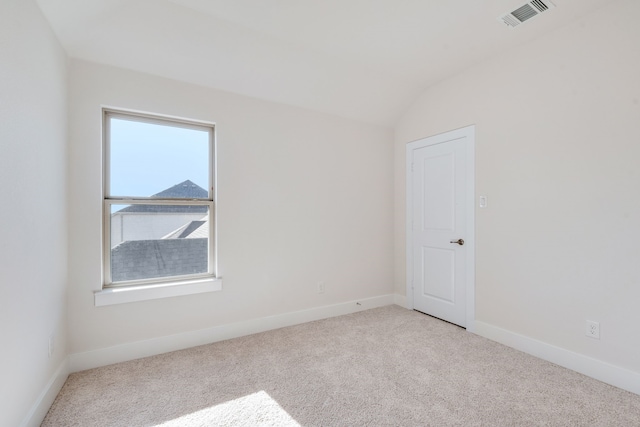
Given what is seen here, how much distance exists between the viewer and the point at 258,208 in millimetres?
3076

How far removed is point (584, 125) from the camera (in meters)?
2.32

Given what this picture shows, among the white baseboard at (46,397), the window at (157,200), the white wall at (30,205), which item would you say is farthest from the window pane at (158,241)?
the white baseboard at (46,397)

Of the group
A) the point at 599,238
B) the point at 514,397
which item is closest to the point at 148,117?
the point at 514,397

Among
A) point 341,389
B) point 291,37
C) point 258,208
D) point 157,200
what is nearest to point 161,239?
point 157,200

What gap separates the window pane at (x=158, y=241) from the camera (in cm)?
253

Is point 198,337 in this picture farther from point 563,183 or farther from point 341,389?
point 563,183

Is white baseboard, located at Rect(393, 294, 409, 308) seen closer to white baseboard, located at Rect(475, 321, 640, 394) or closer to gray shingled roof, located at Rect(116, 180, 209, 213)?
white baseboard, located at Rect(475, 321, 640, 394)

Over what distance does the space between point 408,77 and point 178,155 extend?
2587mm

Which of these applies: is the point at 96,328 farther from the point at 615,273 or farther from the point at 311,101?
the point at 615,273

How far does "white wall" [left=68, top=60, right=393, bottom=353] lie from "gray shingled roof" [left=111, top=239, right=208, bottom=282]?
0.18m

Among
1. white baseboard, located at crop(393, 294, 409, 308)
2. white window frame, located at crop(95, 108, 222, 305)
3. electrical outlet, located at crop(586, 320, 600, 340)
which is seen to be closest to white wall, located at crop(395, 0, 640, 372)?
electrical outlet, located at crop(586, 320, 600, 340)

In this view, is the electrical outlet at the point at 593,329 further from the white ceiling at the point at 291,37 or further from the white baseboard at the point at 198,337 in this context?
the white ceiling at the point at 291,37

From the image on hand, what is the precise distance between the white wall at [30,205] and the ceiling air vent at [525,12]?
10.3ft

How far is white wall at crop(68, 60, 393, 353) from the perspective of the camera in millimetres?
2334
